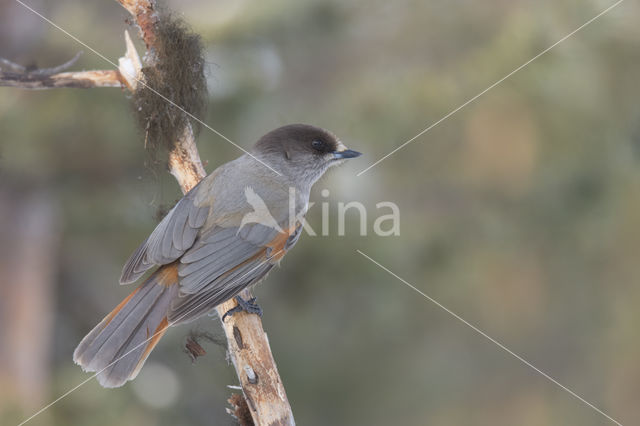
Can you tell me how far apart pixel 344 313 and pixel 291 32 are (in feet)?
5.98

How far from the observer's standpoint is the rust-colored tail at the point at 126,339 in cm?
259

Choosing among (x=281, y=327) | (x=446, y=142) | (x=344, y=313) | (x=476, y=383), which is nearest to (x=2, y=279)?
(x=281, y=327)

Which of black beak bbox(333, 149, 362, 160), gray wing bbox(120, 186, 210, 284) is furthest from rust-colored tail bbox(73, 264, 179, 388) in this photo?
black beak bbox(333, 149, 362, 160)

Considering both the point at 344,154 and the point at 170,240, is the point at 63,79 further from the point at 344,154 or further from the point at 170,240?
the point at 344,154

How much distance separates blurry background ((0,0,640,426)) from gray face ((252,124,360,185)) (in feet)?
1.80

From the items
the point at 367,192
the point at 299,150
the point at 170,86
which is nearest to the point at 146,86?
the point at 170,86

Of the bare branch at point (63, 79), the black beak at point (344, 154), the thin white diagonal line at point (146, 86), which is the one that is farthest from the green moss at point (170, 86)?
the black beak at point (344, 154)

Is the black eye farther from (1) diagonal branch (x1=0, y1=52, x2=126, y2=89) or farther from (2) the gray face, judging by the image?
(1) diagonal branch (x1=0, y1=52, x2=126, y2=89)

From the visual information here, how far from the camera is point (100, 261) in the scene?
5.26 metres

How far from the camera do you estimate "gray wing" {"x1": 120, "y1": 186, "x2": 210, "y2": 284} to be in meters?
2.76

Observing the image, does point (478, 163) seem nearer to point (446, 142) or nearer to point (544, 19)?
point (446, 142)

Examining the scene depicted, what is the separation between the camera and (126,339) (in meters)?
2.62

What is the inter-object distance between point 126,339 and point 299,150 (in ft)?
3.73

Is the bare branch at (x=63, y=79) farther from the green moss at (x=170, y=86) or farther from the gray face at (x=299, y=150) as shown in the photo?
the gray face at (x=299, y=150)
